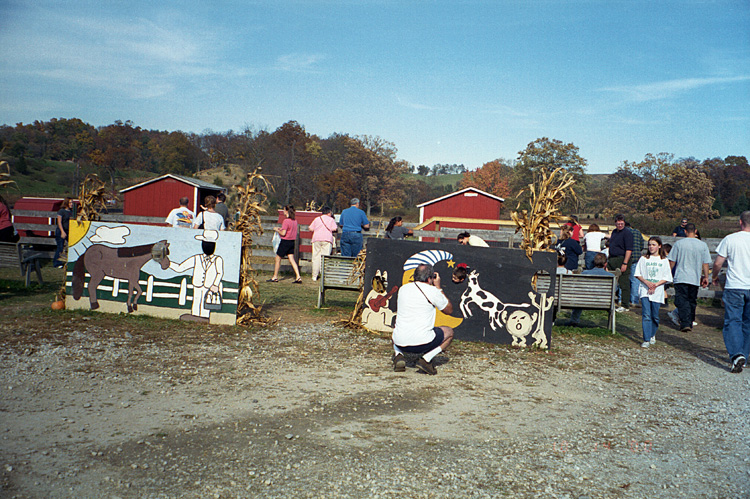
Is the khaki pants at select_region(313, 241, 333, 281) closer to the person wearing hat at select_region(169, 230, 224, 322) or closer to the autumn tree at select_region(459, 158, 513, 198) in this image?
the person wearing hat at select_region(169, 230, 224, 322)

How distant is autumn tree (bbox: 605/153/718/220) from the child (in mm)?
48512

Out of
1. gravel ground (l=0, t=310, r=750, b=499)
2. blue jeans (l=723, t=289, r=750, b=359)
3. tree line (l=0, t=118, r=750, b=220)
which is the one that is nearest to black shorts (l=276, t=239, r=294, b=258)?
gravel ground (l=0, t=310, r=750, b=499)

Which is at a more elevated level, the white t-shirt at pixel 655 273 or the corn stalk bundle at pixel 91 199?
the corn stalk bundle at pixel 91 199

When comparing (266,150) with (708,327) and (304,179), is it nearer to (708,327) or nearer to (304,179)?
(304,179)

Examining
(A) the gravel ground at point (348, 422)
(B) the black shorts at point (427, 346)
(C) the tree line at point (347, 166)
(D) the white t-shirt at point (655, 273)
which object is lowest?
(A) the gravel ground at point (348, 422)

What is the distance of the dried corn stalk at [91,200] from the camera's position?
9.09m

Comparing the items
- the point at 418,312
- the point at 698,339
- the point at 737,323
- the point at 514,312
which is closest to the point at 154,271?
the point at 418,312

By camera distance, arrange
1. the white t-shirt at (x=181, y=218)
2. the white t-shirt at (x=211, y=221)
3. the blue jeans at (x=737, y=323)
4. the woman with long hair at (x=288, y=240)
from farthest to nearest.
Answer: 1. the woman with long hair at (x=288, y=240)
2. the white t-shirt at (x=181, y=218)
3. the white t-shirt at (x=211, y=221)
4. the blue jeans at (x=737, y=323)

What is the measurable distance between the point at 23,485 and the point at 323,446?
1.91m

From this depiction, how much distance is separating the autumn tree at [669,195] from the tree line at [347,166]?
3.6 inches

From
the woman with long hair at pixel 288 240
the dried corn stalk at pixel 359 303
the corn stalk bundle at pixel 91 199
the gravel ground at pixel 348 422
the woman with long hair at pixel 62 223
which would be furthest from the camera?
the woman with long hair at pixel 288 240

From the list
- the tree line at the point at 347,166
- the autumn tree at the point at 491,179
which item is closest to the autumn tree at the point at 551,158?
the tree line at the point at 347,166

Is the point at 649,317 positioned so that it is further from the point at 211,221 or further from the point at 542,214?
the point at 211,221

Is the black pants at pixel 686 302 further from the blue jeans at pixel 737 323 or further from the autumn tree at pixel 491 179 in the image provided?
the autumn tree at pixel 491 179
